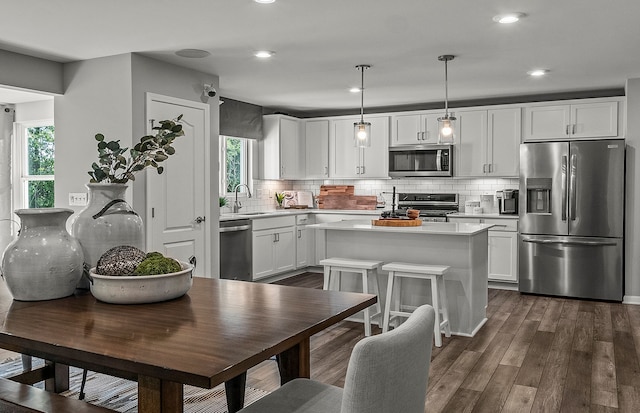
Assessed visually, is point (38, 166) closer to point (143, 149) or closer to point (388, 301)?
point (388, 301)

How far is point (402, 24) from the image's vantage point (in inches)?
144

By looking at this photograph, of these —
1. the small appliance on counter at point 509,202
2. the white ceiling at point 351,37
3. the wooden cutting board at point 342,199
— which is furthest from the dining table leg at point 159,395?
the wooden cutting board at point 342,199

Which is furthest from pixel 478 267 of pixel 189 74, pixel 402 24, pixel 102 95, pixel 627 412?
pixel 102 95

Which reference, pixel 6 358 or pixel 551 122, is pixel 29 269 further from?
pixel 551 122

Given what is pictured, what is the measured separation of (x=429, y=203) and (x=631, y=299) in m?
2.55

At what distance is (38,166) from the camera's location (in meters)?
5.89

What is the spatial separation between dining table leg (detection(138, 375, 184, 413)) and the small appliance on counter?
18.9 feet

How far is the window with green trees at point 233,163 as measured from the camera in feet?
22.9

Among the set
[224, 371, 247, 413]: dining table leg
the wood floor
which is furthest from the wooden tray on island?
[224, 371, 247, 413]: dining table leg

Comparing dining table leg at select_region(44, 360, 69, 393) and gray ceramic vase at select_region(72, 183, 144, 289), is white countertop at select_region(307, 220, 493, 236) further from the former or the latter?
gray ceramic vase at select_region(72, 183, 144, 289)

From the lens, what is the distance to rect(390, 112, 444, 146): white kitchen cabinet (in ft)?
22.6

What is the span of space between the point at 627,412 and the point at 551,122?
4097mm

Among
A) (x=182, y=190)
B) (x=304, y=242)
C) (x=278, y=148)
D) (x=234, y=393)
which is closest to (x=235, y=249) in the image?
(x=182, y=190)

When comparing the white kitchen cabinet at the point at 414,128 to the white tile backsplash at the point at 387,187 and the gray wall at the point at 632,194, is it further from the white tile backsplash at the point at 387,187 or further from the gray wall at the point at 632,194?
the gray wall at the point at 632,194
